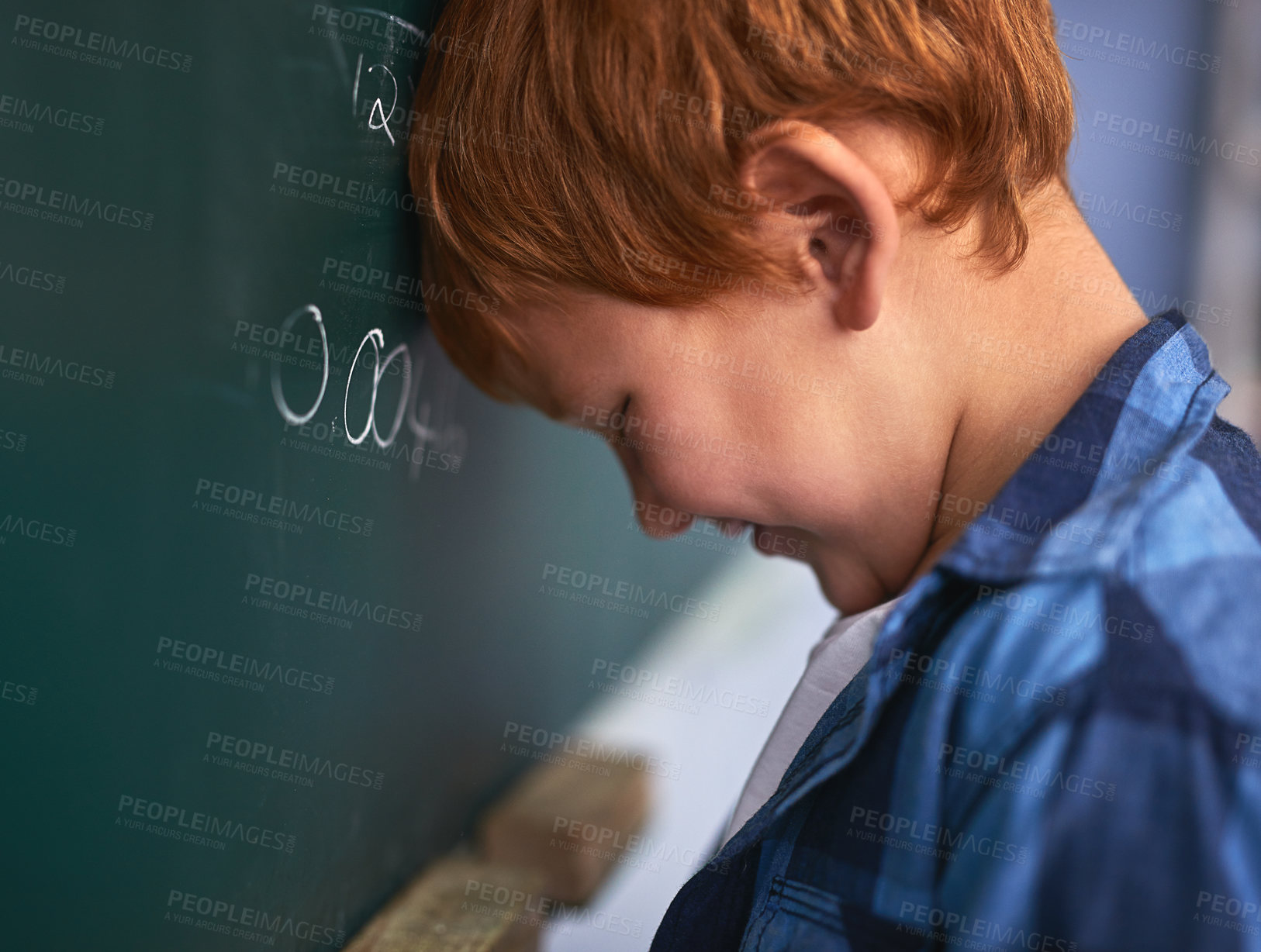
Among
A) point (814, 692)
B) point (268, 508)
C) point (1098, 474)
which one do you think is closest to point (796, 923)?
point (814, 692)

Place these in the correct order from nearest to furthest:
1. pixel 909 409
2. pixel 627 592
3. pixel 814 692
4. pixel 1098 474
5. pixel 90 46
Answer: pixel 90 46, pixel 1098 474, pixel 909 409, pixel 814 692, pixel 627 592

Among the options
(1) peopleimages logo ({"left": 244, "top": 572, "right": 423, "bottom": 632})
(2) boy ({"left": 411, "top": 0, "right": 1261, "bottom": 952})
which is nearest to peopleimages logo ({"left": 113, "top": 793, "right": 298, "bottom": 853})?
(1) peopleimages logo ({"left": 244, "top": 572, "right": 423, "bottom": 632})

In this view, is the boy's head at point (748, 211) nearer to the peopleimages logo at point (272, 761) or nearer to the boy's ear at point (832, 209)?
the boy's ear at point (832, 209)

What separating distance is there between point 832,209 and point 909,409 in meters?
0.17

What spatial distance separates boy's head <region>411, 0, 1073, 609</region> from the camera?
0.63 metres

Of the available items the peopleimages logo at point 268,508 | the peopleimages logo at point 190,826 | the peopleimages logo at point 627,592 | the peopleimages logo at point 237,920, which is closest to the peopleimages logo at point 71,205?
the peopleimages logo at point 268,508

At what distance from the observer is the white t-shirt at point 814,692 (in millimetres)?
801

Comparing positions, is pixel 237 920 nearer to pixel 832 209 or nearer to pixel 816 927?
pixel 816 927

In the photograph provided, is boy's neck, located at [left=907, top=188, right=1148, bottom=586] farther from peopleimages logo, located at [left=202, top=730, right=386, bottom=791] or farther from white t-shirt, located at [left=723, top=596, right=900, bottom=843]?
peopleimages logo, located at [left=202, top=730, right=386, bottom=791]

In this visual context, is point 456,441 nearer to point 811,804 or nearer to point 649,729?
point 811,804

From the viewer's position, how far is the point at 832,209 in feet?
2.19

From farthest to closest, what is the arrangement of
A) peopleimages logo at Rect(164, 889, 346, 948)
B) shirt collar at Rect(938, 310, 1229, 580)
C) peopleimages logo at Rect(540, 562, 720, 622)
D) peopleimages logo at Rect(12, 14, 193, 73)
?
peopleimages logo at Rect(540, 562, 720, 622) < peopleimages logo at Rect(164, 889, 346, 948) < shirt collar at Rect(938, 310, 1229, 580) < peopleimages logo at Rect(12, 14, 193, 73)

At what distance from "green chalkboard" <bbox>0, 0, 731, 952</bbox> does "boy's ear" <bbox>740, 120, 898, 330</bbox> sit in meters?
0.31

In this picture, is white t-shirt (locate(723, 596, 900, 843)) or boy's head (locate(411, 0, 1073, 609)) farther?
white t-shirt (locate(723, 596, 900, 843))
